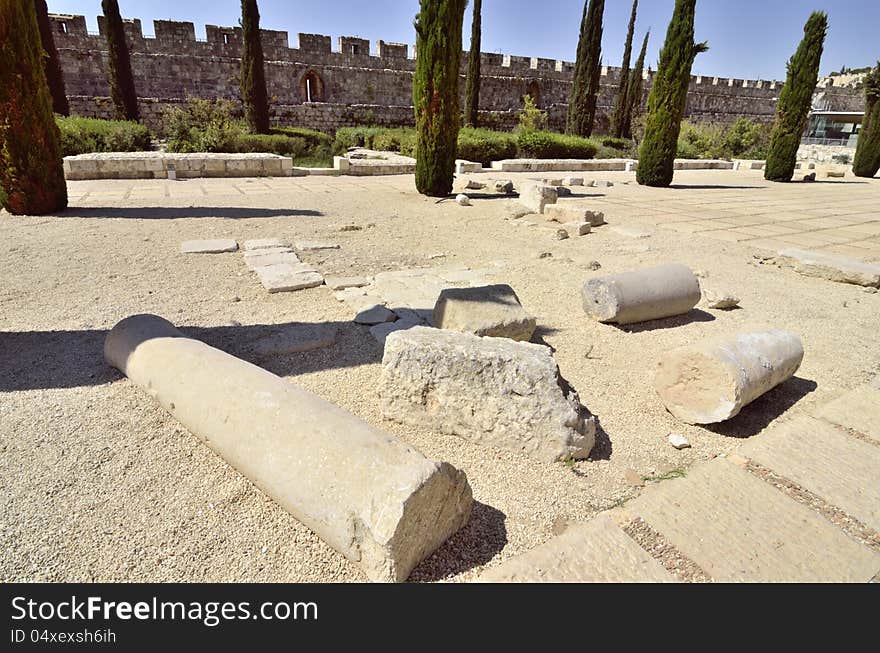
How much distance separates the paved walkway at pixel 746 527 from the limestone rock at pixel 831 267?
3.78 m

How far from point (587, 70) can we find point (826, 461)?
72.5 feet

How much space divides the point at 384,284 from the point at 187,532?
350 cm

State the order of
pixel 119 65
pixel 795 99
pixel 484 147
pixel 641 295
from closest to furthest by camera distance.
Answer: pixel 641 295 < pixel 795 99 < pixel 484 147 < pixel 119 65

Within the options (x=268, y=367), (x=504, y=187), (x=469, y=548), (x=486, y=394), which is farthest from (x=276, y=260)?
(x=504, y=187)

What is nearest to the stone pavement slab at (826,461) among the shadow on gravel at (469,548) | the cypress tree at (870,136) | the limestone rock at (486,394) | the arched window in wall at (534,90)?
the limestone rock at (486,394)

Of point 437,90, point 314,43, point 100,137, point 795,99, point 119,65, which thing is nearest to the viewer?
point 437,90

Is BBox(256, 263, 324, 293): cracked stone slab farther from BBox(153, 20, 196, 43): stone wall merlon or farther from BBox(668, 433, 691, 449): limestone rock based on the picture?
BBox(153, 20, 196, 43): stone wall merlon

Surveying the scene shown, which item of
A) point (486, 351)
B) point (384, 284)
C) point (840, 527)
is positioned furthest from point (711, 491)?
point (384, 284)

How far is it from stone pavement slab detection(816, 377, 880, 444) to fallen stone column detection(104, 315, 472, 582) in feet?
7.94

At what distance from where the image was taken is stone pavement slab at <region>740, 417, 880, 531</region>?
2.36 m

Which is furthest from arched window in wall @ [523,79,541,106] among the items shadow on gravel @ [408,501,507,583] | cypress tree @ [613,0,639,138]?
shadow on gravel @ [408,501,507,583]

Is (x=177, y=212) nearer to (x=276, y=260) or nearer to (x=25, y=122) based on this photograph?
(x=25, y=122)

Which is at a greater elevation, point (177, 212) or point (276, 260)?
point (177, 212)

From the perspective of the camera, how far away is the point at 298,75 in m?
24.2
